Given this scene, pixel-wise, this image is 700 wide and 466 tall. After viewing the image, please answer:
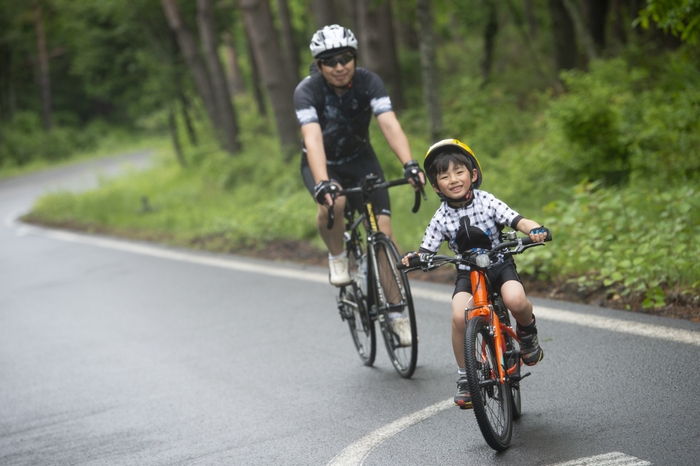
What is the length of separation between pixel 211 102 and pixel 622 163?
1818 cm

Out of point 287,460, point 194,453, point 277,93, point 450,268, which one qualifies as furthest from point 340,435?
point 277,93

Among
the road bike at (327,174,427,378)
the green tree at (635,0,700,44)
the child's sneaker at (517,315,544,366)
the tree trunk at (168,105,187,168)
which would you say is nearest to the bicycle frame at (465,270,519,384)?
the child's sneaker at (517,315,544,366)

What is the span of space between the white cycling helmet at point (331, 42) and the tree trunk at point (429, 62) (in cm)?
925

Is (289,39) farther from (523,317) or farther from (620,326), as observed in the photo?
(523,317)

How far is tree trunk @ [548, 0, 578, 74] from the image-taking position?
18.8 m

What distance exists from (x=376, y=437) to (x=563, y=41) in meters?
15.9

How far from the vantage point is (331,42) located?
5656 mm

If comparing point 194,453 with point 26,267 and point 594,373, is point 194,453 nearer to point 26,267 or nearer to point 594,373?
point 594,373

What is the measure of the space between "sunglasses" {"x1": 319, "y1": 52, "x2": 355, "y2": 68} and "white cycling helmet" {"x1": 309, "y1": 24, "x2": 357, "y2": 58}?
3 centimetres

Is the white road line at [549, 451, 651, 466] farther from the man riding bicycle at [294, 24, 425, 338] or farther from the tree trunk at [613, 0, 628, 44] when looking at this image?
the tree trunk at [613, 0, 628, 44]

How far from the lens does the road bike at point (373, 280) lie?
18.3 feet

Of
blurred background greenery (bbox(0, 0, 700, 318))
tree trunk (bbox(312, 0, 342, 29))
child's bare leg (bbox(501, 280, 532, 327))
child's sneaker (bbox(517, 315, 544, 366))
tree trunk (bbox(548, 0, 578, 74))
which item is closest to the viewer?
child's bare leg (bbox(501, 280, 532, 327))

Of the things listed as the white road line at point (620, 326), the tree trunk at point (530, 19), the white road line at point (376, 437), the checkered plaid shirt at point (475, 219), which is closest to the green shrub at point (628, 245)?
the white road line at point (620, 326)

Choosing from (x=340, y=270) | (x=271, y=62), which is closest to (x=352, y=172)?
(x=340, y=270)
